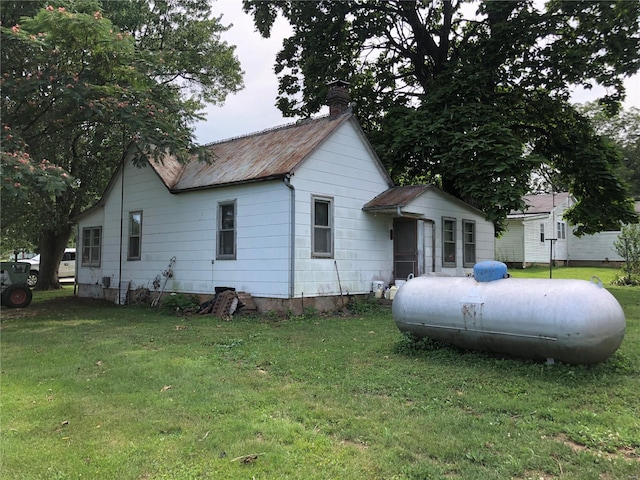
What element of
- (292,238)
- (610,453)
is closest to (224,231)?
(292,238)

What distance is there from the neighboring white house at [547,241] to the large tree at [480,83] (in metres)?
10.8

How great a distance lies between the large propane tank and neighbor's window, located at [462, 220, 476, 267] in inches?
377

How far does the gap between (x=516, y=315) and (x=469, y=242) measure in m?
11.1

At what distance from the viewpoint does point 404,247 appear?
47.2 feet

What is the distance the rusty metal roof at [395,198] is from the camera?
515 inches

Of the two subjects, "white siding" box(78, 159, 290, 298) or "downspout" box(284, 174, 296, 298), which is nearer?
"downspout" box(284, 174, 296, 298)

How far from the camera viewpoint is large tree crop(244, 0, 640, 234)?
1392cm

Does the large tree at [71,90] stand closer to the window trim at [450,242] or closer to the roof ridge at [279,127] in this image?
the roof ridge at [279,127]

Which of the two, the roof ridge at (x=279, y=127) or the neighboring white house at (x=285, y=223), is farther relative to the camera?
the roof ridge at (x=279, y=127)

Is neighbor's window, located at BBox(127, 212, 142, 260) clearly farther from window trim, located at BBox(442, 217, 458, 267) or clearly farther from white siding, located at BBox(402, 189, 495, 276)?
window trim, located at BBox(442, 217, 458, 267)

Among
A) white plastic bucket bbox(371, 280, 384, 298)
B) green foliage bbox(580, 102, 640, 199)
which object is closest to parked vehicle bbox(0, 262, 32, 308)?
white plastic bucket bbox(371, 280, 384, 298)

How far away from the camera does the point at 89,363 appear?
6648 mm

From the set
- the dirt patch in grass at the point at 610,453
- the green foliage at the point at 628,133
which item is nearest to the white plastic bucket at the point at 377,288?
the dirt patch in grass at the point at 610,453

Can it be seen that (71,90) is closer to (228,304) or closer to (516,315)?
(228,304)
